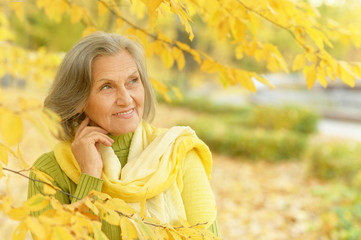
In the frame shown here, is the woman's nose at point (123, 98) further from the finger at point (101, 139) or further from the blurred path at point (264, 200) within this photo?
the blurred path at point (264, 200)

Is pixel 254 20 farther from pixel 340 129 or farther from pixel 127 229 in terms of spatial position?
pixel 340 129

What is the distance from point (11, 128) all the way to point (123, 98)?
2.58 feet

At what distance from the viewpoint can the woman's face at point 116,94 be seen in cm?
157

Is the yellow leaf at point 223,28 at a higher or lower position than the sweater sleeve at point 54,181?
higher

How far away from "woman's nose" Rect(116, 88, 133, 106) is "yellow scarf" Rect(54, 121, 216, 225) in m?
0.21

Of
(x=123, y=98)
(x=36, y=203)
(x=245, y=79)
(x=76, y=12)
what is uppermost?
(x=76, y=12)

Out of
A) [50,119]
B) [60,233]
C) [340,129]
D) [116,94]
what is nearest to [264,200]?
[116,94]

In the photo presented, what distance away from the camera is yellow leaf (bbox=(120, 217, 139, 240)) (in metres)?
1.27

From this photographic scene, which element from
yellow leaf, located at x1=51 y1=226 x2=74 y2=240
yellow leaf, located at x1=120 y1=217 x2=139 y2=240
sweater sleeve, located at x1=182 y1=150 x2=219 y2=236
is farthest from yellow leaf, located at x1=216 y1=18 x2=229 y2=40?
yellow leaf, located at x1=51 y1=226 x2=74 y2=240

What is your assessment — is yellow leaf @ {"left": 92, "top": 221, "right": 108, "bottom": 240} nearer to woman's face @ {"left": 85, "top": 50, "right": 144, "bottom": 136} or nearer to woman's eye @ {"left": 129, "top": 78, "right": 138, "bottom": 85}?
woman's face @ {"left": 85, "top": 50, "right": 144, "bottom": 136}

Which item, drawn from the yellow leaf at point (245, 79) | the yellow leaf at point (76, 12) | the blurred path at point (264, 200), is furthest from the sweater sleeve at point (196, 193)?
the blurred path at point (264, 200)

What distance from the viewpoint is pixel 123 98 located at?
1.57m

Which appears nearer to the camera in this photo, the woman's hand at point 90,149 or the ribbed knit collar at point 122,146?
the woman's hand at point 90,149

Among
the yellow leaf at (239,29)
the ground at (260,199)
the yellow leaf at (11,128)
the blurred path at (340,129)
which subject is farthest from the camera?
the blurred path at (340,129)
